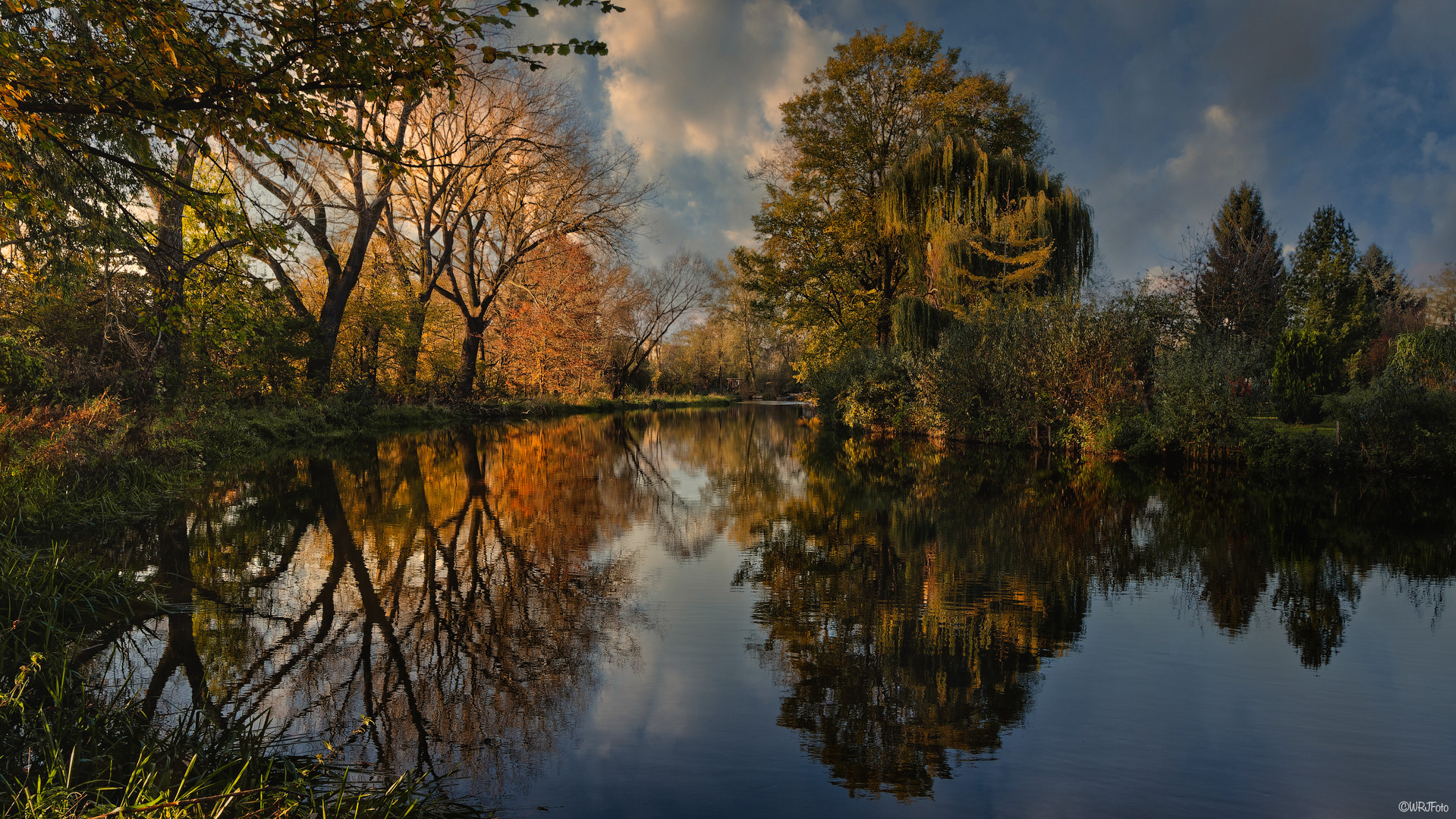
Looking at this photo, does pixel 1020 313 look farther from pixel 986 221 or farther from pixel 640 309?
pixel 640 309

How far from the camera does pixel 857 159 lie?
84.4 ft

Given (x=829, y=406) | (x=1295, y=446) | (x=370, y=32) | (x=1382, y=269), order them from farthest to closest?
(x=1382, y=269), (x=829, y=406), (x=1295, y=446), (x=370, y=32)

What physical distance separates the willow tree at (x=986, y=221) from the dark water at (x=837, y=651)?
1110cm

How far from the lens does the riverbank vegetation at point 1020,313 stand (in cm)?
1242

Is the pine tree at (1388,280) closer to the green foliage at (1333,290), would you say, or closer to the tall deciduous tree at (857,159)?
the green foliage at (1333,290)

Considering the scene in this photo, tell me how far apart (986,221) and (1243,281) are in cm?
1505

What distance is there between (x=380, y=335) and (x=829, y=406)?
16882mm

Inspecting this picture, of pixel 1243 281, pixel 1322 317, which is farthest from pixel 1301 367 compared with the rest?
pixel 1322 317

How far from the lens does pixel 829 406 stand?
2675 cm

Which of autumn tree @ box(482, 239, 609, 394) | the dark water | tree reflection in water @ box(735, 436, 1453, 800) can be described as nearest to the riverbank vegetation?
tree reflection in water @ box(735, 436, 1453, 800)

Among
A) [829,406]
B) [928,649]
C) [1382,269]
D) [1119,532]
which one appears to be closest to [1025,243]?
[829,406]

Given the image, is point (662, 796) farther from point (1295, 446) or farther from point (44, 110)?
point (1295, 446)

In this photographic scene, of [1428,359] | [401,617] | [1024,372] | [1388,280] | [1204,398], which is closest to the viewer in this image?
[401,617]

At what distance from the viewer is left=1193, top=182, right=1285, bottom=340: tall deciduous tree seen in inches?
1030
